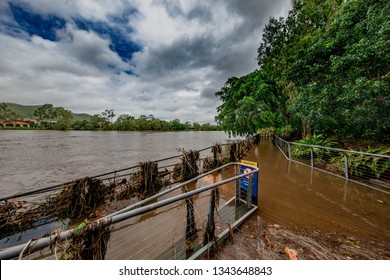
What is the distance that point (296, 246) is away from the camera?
230cm

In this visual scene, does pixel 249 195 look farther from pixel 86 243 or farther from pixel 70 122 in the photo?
pixel 70 122

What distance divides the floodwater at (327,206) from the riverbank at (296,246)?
0.21m

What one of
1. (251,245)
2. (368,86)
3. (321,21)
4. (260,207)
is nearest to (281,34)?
(321,21)

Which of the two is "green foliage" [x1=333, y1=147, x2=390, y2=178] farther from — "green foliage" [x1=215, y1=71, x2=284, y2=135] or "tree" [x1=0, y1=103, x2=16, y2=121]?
"tree" [x1=0, y1=103, x2=16, y2=121]

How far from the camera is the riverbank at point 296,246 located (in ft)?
6.98

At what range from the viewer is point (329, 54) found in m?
6.57

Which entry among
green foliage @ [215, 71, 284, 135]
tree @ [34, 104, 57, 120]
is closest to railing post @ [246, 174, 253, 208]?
green foliage @ [215, 71, 284, 135]

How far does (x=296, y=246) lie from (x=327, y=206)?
6.06ft

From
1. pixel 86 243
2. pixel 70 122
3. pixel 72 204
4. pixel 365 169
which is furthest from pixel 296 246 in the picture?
pixel 70 122

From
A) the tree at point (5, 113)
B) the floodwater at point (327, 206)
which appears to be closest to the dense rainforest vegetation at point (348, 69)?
the floodwater at point (327, 206)

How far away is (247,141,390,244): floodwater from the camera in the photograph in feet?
9.08

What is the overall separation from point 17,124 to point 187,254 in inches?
4807

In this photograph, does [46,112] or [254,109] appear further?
[46,112]

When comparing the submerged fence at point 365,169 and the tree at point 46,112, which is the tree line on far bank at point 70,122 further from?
the submerged fence at point 365,169
